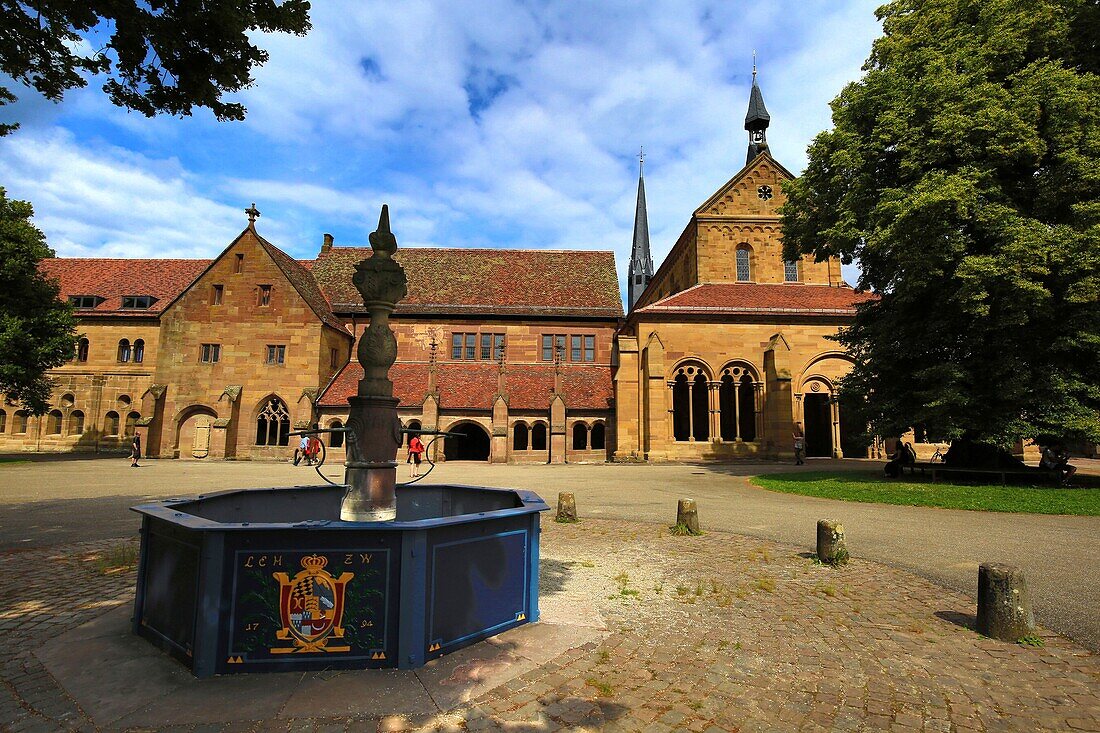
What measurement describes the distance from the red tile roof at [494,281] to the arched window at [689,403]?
7.32 metres

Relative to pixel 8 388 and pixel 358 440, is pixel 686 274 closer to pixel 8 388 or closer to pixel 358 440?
pixel 358 440

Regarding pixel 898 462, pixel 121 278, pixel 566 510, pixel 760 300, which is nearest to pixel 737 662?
pixel 566 510

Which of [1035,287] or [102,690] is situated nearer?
[102,690]

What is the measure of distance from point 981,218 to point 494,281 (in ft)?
93.1

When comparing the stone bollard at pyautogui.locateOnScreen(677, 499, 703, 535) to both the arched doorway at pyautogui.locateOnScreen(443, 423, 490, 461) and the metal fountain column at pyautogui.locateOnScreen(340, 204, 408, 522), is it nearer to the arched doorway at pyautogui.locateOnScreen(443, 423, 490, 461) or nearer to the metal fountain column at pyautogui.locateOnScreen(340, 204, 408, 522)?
the metal fountain column at pyautogui.locateOnScreen(340, 204, 408, 522)

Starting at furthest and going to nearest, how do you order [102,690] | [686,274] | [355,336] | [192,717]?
[686,274]
[355,336]
[102,690]
[192,717]

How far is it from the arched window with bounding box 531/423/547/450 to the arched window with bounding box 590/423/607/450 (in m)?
2.76

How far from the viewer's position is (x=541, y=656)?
4234 mm

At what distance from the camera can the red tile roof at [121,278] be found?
3984 centimetres

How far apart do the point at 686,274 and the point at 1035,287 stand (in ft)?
81.3

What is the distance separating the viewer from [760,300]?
104ft

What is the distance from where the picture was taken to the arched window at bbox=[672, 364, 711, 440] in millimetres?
29969

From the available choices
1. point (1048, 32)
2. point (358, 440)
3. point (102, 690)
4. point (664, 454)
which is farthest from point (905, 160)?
point (102, 690)

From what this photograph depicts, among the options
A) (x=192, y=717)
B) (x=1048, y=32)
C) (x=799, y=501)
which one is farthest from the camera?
(x=1048, y=32)
